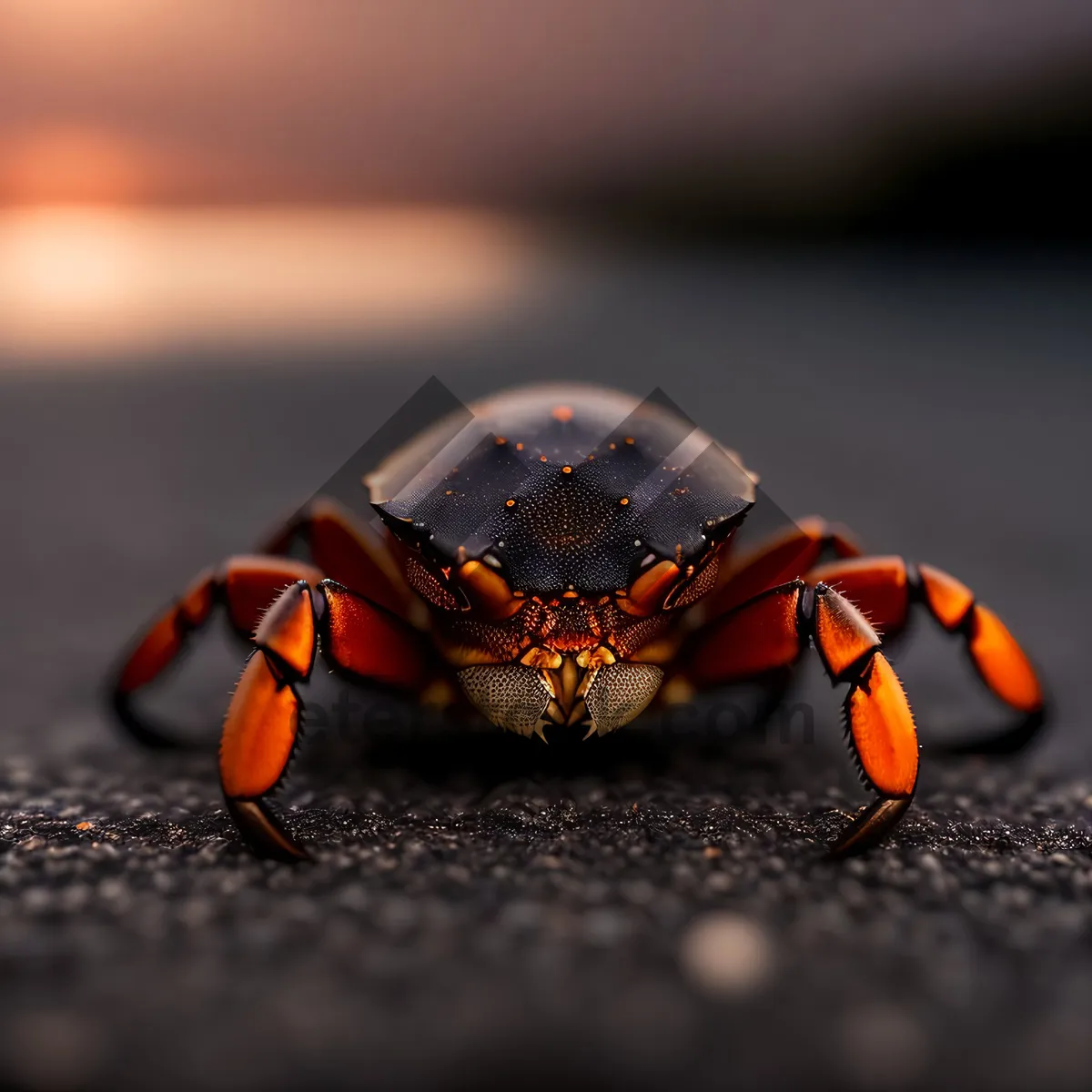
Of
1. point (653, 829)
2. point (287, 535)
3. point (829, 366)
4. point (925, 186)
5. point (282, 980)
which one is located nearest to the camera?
point (282, 980)

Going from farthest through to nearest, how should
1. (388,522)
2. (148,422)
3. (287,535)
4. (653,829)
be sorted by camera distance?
1. (148,422)
2. (287,535)
3. (388,522)
4. (653,829)

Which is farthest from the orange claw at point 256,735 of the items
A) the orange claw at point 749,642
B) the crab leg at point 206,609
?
the orange claw at point 749,642

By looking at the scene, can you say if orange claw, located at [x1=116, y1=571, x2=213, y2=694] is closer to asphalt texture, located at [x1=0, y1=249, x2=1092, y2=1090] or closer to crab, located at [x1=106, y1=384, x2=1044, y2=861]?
crab, located at [x1=106, y1=384, x2=1044, y2=861]

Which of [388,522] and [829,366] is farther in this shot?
[829,366]

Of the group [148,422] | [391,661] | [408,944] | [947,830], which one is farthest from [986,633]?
[148,422]

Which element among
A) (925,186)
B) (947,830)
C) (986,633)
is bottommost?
(947,830)

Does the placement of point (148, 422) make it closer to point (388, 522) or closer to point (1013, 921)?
point (388, 522)

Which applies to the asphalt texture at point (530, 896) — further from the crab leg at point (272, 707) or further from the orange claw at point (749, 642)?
the orange claw at point (749, 642)

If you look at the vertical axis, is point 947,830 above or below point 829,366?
below
